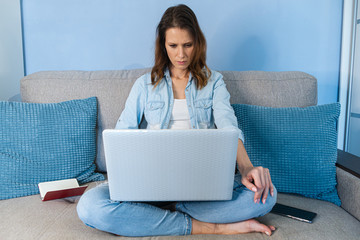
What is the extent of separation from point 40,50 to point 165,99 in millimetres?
1063

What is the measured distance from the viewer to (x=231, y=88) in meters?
1.56

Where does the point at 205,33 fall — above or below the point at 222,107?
above

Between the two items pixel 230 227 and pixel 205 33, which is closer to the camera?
pixel 230 227

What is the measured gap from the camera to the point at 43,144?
1366mm

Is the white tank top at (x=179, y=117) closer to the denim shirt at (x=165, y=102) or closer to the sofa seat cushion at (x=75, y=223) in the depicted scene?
the denim shirt at (x=165, y=102)

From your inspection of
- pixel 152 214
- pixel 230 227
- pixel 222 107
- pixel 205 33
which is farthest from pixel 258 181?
pixel 205 33

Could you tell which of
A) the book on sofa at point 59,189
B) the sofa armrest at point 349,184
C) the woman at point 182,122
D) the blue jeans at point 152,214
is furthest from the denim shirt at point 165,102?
the sofa armrest at point 349,184

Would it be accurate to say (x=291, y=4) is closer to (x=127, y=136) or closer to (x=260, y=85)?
(x=260, y=85)


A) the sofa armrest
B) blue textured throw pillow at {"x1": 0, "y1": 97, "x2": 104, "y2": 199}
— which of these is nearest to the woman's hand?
the sofa armrest

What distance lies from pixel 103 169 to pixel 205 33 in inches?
42.2

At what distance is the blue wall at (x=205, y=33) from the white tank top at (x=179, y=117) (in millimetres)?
699

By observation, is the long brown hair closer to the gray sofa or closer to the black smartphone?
the gray sofa

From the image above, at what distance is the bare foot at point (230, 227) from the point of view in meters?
1.04

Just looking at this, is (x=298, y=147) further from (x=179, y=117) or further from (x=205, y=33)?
(x=205, y=33)
